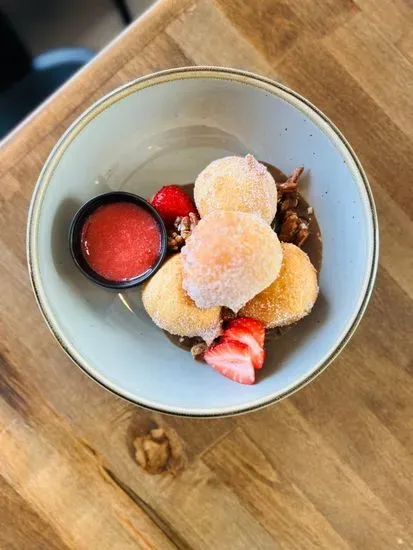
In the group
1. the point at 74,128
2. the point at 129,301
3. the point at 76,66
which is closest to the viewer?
the point at 74,128

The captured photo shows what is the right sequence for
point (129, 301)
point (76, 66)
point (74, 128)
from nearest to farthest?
point (74, 128)
point (129, 301)
point (76, 66)

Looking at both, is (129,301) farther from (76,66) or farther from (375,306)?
(76,66)

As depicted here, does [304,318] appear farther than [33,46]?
No

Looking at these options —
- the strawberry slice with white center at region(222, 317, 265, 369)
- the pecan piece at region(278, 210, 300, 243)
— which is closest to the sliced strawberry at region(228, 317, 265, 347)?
the strawberry slice with white center at region(222, 317, 265, 369)

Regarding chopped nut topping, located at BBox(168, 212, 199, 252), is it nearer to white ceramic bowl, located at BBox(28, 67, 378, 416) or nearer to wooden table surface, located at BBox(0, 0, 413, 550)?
white ceramic bowl, located at BBox(28, 67, 378, 416)

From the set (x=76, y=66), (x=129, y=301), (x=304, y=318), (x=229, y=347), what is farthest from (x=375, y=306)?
(x=76, y=66)

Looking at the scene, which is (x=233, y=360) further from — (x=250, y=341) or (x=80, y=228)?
(x=80, y=228)

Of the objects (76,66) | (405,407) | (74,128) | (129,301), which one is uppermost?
(74,128)
